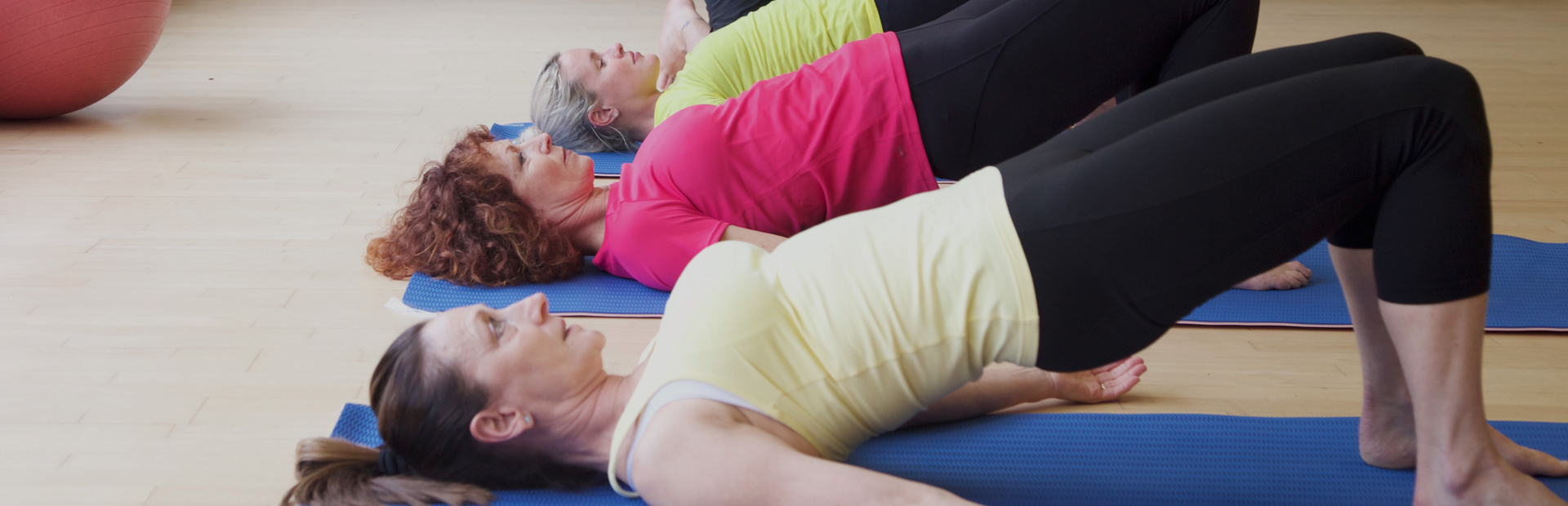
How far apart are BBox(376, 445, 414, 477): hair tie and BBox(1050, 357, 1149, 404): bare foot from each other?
1007 mm

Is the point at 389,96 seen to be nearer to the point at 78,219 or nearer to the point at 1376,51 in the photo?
the point at 78,219

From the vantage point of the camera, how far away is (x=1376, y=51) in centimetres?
136

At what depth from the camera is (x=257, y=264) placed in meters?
2.44

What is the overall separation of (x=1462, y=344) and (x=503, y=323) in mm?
1129

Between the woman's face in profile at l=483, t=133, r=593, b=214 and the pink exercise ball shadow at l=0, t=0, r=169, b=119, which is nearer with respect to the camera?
the woman's face in profile at l=483, t=133, r=593, b=214

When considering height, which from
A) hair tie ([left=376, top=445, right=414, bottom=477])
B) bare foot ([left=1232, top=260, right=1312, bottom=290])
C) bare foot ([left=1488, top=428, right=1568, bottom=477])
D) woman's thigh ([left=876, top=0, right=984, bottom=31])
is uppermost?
woman's thigh ([left=876, top=0, right=984, bottom=31])

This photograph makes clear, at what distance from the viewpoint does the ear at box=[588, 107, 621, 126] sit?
2895mm

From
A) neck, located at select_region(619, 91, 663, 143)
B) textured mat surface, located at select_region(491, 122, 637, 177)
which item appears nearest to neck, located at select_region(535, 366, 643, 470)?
textured mat surface, located at select_region(491, 122, 637, 177)

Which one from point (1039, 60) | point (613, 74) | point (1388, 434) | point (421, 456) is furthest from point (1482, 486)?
point (613, 74)

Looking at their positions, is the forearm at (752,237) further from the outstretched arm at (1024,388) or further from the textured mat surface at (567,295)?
the outstretched arm at (1024,388)

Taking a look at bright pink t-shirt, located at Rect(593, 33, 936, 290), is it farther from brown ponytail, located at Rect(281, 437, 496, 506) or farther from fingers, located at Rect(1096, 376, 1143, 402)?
brown ponytail, located at Rect(281, 437, 496, 506)

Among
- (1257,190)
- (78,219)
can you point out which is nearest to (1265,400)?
(1257,190)

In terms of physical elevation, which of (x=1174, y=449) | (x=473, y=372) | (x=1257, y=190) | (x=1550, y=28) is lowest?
(x=1550, y=28)

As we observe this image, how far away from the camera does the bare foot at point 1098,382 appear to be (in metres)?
1.76
